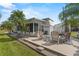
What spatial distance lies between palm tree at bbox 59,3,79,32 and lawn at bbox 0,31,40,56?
1.21 m

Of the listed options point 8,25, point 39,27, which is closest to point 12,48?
point 8,25

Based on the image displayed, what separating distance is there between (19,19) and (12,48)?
1.28 m

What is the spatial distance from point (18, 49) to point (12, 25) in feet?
2.97

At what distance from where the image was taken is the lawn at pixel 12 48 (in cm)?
551

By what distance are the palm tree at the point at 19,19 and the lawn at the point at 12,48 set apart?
481 mm

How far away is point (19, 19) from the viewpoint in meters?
6.81

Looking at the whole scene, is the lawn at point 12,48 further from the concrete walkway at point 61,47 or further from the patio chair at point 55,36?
the patio chair at point 55,36

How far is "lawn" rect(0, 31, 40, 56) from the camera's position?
551 centimetres

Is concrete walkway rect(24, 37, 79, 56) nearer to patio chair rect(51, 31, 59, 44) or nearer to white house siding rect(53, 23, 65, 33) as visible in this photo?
patio chair rect(51, 31, 59, 44)

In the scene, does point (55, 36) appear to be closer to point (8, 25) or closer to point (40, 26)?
point (40, 26)

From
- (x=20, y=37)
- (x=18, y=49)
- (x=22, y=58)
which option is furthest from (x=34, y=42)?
(x=22, y=58)

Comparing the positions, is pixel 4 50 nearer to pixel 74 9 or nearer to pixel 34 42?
pixel 34 42

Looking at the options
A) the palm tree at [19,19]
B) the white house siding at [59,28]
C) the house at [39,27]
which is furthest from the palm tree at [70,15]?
the palm tree at [19,19]

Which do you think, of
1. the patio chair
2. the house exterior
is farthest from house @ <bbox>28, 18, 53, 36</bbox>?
the patio chair
